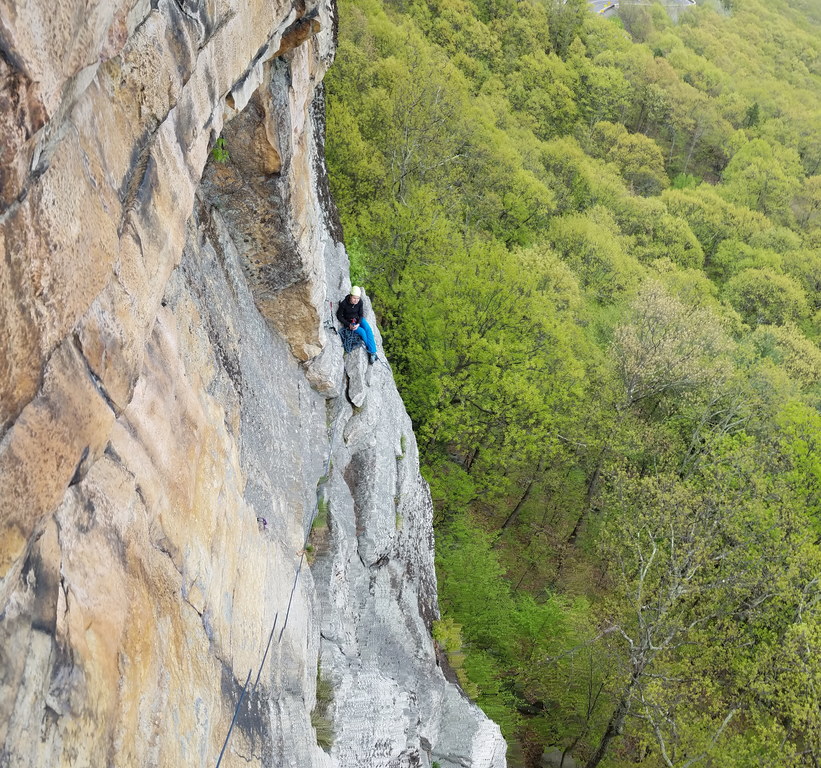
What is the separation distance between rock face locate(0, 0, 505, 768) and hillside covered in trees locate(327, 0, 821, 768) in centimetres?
557

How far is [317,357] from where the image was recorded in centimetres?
1100

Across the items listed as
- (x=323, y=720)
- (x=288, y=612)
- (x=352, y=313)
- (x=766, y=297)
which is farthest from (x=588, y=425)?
(x=766, y=297)

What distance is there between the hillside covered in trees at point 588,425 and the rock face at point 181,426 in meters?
5.57

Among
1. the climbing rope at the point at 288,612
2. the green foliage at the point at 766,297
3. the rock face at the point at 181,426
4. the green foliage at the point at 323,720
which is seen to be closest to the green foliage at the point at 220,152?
the rock face at the point at 181,426

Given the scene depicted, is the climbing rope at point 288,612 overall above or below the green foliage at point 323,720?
above

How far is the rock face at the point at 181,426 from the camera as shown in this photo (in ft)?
9.70

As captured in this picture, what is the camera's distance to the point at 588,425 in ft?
81.3

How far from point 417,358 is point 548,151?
2843 centimetres

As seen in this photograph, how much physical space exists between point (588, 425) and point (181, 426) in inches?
824

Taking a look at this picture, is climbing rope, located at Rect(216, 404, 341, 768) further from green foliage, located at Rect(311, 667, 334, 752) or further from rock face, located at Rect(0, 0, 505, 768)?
green foliage, located at Rect(311, 667, 334, 752)

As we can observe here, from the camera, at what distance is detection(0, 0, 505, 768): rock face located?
2955 mm

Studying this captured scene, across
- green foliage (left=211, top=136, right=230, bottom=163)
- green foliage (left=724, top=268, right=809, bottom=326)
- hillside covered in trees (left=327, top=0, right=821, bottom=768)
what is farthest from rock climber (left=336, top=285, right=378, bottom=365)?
green foliage (left=724, top=268, right=809, bottom=326)

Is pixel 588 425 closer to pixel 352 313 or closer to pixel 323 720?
pixel 352 313

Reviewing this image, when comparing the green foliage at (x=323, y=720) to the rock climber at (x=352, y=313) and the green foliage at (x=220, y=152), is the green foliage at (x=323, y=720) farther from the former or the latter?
the green foliage at (x=220, y=152)
